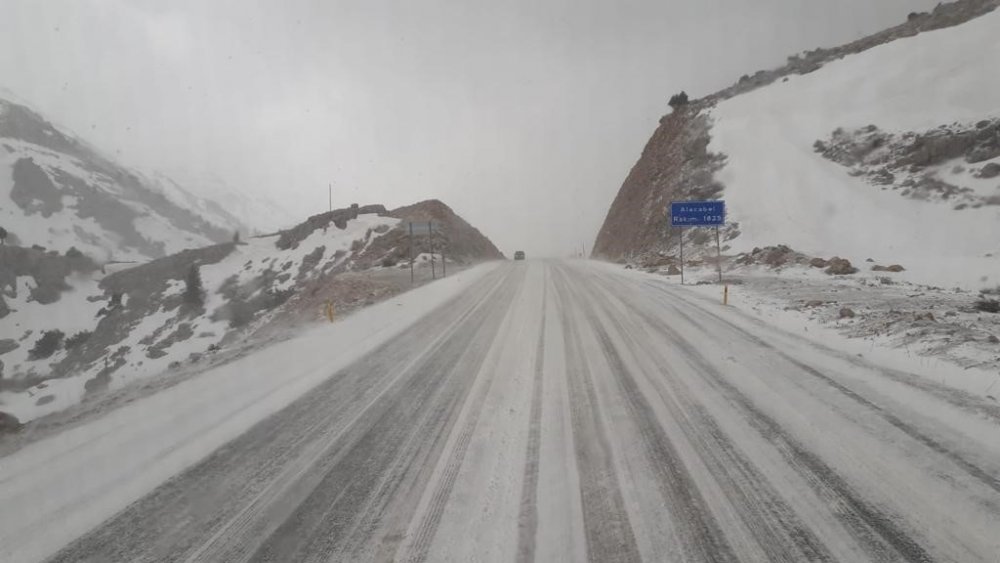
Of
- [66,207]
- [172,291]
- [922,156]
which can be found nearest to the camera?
[922,156]

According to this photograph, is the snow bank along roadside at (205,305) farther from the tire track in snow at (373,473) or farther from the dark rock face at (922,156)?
the dark rock face at (922,156)

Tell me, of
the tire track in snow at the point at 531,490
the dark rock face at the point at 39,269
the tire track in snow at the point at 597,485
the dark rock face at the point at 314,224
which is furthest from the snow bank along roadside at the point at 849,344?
the dark rock face at the point at 39,269

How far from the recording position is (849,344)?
24.3 ft

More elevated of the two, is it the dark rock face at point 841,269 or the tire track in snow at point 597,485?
the dark rock face at point 841,269

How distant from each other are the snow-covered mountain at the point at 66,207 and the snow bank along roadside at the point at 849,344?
157 m

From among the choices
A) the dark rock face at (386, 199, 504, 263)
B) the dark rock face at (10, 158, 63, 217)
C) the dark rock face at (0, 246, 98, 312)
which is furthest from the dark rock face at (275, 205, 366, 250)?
the dark rock face at (10, 158, 63, 217)

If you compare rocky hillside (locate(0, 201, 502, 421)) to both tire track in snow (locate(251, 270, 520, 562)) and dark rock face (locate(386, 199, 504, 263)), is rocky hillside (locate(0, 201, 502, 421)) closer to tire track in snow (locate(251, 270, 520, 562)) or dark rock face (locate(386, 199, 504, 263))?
dark rock face (locate(386, 199, 504, 263))

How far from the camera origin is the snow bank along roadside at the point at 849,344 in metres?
5.29

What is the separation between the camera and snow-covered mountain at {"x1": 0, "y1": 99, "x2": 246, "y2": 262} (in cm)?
13300

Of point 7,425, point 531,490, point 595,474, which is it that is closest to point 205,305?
point 7,425

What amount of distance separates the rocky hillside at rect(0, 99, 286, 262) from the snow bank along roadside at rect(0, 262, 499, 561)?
14556cm

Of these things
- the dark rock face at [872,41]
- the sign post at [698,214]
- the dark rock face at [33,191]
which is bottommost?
the sign post at [698,214]

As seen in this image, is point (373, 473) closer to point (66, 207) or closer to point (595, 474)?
point (595, 474)

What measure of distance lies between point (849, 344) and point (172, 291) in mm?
72430
